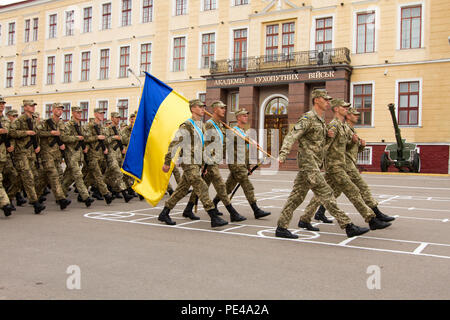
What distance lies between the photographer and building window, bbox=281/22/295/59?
1208 inches

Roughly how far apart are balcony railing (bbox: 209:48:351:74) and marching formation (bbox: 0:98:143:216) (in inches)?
742

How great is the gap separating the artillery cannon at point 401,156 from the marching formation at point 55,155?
16.1 m

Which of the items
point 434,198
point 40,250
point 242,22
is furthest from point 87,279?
point 242,22

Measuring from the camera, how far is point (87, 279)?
4367 millimetres

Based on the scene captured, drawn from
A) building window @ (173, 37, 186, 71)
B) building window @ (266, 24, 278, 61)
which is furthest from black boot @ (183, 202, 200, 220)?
building window @ (173, 37, 186, 71)

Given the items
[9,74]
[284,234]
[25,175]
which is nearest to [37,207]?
[25,175]

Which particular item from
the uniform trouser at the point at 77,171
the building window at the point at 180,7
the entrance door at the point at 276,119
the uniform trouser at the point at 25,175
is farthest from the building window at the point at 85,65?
the uniform trouser at the point at 25,175

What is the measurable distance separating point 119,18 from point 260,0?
12759mm

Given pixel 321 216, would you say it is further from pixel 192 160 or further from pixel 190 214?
pixel 192 160

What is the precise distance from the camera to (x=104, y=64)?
39281 mm

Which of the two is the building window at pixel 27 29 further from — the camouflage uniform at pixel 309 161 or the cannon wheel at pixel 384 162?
the camouflage uniform at pixel 309 161

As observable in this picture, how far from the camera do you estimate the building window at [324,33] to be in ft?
96.0
